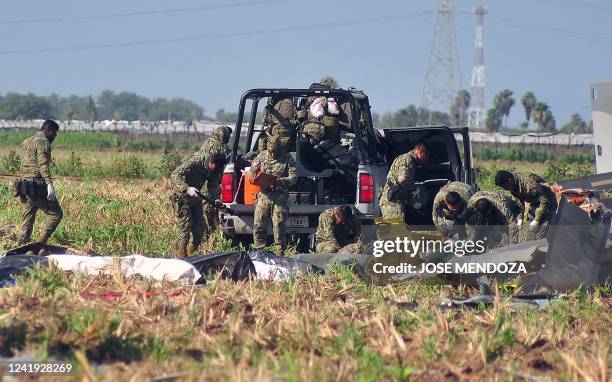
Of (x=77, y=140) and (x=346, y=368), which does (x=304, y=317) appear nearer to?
(x=346, y=368)

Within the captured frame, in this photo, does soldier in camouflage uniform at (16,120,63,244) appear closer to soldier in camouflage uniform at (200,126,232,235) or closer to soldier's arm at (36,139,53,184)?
soldier's arm at (36,139,53,184)

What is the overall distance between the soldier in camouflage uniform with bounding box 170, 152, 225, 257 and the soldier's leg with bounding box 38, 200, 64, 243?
1.42 m

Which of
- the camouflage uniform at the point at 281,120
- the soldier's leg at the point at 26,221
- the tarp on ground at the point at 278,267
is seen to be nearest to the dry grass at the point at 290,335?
the tarp on ground at the point at 278,267

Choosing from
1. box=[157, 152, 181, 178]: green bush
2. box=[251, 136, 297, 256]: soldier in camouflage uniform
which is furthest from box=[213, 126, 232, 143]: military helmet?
box=[157, 152, 181, 178]: green bush

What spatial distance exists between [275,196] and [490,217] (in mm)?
2489

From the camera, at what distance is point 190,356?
7.25 meters

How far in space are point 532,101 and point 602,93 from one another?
104 meters

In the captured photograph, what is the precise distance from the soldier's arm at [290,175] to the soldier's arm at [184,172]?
124cm

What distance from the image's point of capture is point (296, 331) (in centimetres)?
780

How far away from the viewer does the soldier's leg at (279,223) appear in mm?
12641

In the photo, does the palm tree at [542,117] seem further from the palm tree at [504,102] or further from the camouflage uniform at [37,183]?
the camouflage uniform at [37,183]

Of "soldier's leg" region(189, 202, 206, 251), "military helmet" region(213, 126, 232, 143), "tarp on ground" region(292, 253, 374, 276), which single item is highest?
"military helmet" region(213, 126, 232, 143)

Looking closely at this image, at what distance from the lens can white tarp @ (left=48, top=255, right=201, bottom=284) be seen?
10297 millimetres

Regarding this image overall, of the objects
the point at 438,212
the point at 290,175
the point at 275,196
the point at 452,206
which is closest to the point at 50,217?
the point at 275,196
